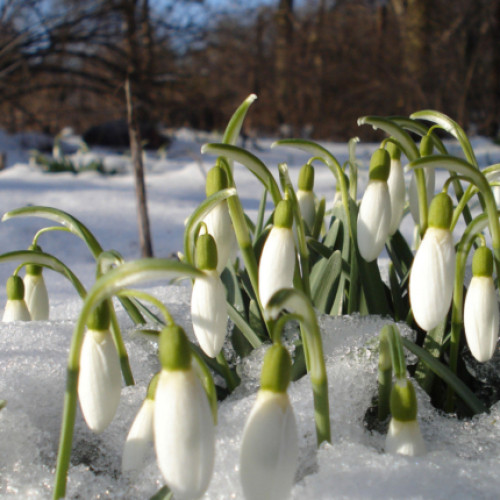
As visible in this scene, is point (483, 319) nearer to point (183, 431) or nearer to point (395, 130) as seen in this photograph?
point (395, 130)

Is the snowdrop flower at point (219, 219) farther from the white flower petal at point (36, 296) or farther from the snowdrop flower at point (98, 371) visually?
the white flower petal at point (36, 296)

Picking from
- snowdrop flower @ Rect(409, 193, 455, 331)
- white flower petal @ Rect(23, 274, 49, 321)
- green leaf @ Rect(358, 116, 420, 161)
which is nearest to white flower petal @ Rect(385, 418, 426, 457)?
snowdrop flower @ Rect(409, 193, 455, 331)

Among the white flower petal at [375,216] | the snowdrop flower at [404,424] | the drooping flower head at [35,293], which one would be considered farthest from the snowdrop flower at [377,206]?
the drooping flower head at [35,293]

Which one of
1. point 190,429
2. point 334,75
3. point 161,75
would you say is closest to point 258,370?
point 190,429

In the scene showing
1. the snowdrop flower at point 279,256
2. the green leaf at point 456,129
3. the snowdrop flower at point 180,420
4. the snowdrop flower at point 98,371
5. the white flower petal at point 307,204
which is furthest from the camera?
the white flower petal at point 307,204

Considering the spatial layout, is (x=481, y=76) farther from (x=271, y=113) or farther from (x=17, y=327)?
(x=17, y=327)
